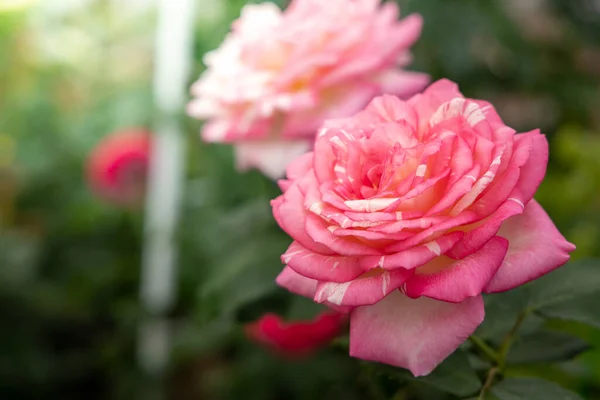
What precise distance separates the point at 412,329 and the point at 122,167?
1.05 meters

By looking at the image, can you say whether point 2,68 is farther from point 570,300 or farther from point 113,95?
point 570,300

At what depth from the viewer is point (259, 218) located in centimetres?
67

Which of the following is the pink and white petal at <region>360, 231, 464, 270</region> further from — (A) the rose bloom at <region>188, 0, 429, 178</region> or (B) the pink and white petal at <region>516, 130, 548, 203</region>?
(A) the rose bloom at <region>188, 0, 429, 178</region>

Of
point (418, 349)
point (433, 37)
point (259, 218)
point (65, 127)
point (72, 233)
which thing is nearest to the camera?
point (418, 349)

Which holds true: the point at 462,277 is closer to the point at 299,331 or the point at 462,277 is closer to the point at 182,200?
the point at 299,331

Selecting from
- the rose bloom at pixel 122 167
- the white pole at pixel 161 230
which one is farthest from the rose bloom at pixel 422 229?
the rose bloom at pixel 122 167

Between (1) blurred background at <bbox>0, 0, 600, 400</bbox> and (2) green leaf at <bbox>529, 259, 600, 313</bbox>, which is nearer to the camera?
(2) green leaf at <bbox>529, 259, 600, 313</bbox>

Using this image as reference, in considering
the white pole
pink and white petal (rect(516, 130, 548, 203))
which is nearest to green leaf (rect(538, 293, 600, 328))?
pink and white petal (rect(516, 130, 548, 203))

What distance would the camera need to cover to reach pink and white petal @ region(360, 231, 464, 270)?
0.94ft

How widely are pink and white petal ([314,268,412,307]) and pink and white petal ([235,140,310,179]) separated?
0.19 m

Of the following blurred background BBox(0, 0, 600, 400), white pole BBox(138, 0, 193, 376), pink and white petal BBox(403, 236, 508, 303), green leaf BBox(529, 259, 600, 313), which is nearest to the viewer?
pink and white petal BBox(403, 236, 508, 303)

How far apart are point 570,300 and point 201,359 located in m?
1.02

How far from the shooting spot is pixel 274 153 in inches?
19.3

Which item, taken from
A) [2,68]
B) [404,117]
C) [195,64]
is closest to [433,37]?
[195,64]
